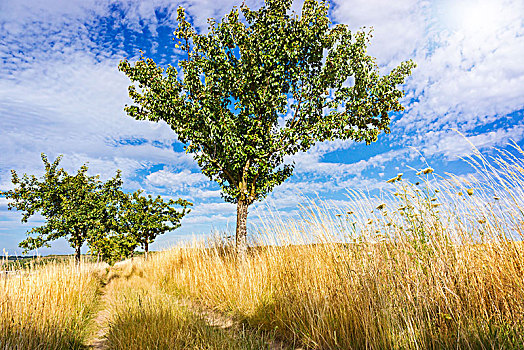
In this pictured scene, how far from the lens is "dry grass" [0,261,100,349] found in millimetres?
4199

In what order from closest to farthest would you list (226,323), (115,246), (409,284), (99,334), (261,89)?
1. (409,284)
2. (226,323)
3. (99,334)
4. (261,89)
5. (115,246)

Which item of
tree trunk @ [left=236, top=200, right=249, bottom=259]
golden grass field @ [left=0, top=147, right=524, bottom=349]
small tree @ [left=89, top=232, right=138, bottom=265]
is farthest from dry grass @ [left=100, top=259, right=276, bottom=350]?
small tree @ [left=89, top=232, right=138, bottom=265]

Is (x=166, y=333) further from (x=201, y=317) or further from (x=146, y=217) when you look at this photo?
(x=146, y=217)

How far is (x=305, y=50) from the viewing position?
9.54 meters

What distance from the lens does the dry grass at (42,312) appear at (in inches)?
165

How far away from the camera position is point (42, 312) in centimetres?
502

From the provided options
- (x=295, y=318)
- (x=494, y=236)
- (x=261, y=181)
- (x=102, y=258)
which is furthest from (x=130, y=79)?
(x=102, y=258)

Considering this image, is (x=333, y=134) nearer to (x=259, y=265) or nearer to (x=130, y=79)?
(x=259, y=265)

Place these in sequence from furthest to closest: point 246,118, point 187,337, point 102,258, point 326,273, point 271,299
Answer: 1. point 102,258
2. point 246,118
3. point 271,299
4. point 326,273
5. point 187,337

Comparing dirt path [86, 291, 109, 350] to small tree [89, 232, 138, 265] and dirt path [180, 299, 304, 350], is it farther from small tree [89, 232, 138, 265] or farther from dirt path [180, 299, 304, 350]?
small tree [89, 232, 138, 265]

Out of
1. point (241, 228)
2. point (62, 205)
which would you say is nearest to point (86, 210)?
point (62, 205)

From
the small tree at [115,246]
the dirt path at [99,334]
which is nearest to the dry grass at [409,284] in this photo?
the dirt path at [99,334]

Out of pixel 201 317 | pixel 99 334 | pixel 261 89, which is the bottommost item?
pixel 99 334

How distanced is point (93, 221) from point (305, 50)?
1931 cm
